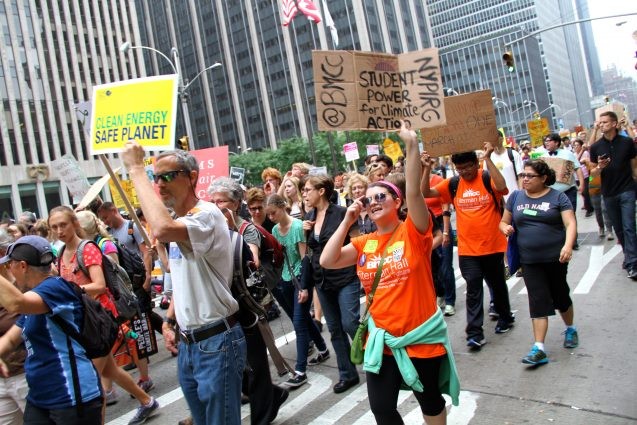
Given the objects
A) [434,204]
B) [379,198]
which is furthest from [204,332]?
[434,204]

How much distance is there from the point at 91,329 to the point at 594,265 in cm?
750

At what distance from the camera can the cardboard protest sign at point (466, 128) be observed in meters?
5.87

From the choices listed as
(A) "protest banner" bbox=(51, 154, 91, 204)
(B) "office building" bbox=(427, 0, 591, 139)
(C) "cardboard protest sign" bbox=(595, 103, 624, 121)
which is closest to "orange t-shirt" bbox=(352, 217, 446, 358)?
(C) "cardboard protest sign" bbox=(595, 103, 624, 121)

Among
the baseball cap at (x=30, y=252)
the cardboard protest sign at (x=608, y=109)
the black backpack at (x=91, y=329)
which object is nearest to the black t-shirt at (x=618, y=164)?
the cardboard protest sign at (x=608, y=109)

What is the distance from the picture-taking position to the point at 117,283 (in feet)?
16.6

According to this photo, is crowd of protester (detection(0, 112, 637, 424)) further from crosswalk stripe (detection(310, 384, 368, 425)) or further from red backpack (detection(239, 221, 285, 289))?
crosswalk stripe (detection(310, 384, 368, 425))

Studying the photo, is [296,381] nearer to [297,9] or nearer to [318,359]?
[318,359]

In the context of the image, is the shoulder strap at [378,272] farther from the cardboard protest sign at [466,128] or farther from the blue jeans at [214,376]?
the cardboard protest sign at [466,128]

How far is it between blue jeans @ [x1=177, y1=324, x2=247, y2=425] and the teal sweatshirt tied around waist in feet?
2.45

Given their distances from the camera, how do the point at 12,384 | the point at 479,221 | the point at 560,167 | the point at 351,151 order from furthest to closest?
the point at 351,151
the point at 560,167
the point at 479,221
the point at 12,384

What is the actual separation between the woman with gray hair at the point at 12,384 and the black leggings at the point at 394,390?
2.24 m

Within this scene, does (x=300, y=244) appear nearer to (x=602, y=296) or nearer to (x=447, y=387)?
(x=447, y=387)

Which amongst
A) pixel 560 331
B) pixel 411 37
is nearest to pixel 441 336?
pixel 560 331

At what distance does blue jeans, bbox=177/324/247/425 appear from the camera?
3029 mm
